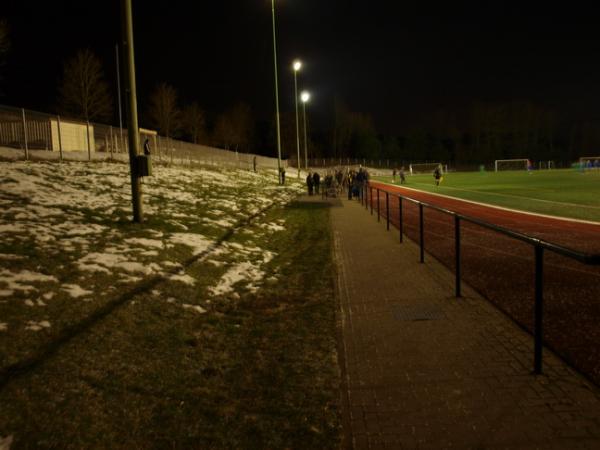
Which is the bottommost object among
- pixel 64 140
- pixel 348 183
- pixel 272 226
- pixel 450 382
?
pixel 450 382

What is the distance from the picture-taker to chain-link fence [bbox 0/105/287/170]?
20.3 m

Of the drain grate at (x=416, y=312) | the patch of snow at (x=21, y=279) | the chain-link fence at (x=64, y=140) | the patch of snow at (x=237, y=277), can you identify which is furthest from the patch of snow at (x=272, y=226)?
the chain-link fence at (x=64, y=140)

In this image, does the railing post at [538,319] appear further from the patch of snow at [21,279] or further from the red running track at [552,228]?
the patch of snow at [21,279]

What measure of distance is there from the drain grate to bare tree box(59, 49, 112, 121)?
4799cm

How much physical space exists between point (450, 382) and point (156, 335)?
2.92m

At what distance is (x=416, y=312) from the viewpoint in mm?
5832

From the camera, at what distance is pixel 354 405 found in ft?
11.7

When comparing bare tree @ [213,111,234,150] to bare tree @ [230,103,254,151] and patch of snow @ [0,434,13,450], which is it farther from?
patch of snow @ [0,434,13,450]

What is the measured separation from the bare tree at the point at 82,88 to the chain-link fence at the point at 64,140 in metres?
17.3

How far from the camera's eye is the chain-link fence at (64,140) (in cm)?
2030

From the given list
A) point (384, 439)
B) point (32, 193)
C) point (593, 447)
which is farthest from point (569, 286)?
point (32, 193)

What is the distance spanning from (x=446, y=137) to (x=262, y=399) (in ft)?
443

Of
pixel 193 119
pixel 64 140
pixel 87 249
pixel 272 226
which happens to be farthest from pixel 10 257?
pixel 193 119

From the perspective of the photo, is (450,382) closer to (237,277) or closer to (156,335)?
(156,335)
